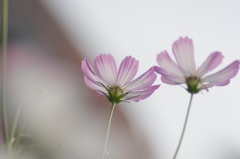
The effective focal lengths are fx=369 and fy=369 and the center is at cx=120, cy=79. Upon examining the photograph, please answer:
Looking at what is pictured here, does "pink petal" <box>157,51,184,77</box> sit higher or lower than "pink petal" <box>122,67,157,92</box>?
higher

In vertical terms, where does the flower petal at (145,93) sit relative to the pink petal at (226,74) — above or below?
below

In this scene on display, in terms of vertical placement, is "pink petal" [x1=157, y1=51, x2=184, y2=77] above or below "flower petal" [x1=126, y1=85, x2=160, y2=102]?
above

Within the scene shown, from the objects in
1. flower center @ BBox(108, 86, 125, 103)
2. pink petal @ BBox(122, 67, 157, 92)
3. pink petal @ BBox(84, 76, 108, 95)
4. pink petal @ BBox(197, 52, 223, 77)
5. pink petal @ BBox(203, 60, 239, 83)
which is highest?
pink petal @ BBox(197, 52, 223, 77)

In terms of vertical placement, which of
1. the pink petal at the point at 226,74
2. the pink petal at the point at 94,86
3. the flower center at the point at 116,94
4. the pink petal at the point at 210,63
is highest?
the pink petal at the point at 210,63
